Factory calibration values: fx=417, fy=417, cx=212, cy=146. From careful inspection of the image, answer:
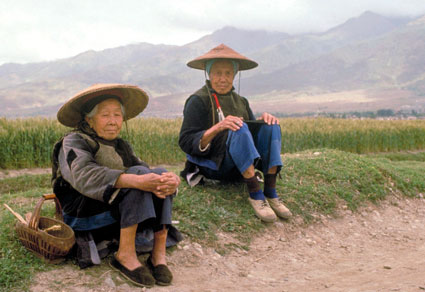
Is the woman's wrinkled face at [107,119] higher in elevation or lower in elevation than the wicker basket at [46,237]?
higher

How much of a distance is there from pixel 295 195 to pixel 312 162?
135 centimetres

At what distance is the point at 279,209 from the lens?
4.58 meters

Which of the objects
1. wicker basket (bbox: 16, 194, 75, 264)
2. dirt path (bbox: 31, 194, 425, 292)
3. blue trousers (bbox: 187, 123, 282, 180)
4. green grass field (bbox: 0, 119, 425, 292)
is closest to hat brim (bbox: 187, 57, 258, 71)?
blue trousers (bbox: 187, 123, 282, 180)

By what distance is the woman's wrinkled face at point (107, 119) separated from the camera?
122 inches

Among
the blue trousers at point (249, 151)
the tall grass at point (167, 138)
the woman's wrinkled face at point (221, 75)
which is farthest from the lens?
the tall grass at point (167, 138)

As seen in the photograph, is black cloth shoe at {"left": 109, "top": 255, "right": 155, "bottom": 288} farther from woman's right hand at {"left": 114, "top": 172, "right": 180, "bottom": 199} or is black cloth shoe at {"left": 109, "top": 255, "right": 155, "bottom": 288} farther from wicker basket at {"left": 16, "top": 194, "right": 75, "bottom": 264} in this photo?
woman's right hand at {"left": 114, "top": 172, "right": 180, "bottom": 199}

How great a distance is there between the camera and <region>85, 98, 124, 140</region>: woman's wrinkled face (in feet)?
10.2

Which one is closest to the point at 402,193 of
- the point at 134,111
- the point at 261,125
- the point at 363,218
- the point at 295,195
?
the point at 363,218

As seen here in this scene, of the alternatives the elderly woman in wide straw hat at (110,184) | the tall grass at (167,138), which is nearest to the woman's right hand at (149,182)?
the elderly woman in wide straw hat at (110,184)

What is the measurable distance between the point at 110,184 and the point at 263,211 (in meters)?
2.05

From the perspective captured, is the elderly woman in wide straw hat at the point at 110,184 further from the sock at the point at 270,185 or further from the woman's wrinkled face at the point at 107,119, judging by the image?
the sock at the point at 270,185

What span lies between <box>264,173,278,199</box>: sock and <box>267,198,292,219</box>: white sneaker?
0.05 meters

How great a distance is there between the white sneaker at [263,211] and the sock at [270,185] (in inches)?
5.7

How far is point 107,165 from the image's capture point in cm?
313
